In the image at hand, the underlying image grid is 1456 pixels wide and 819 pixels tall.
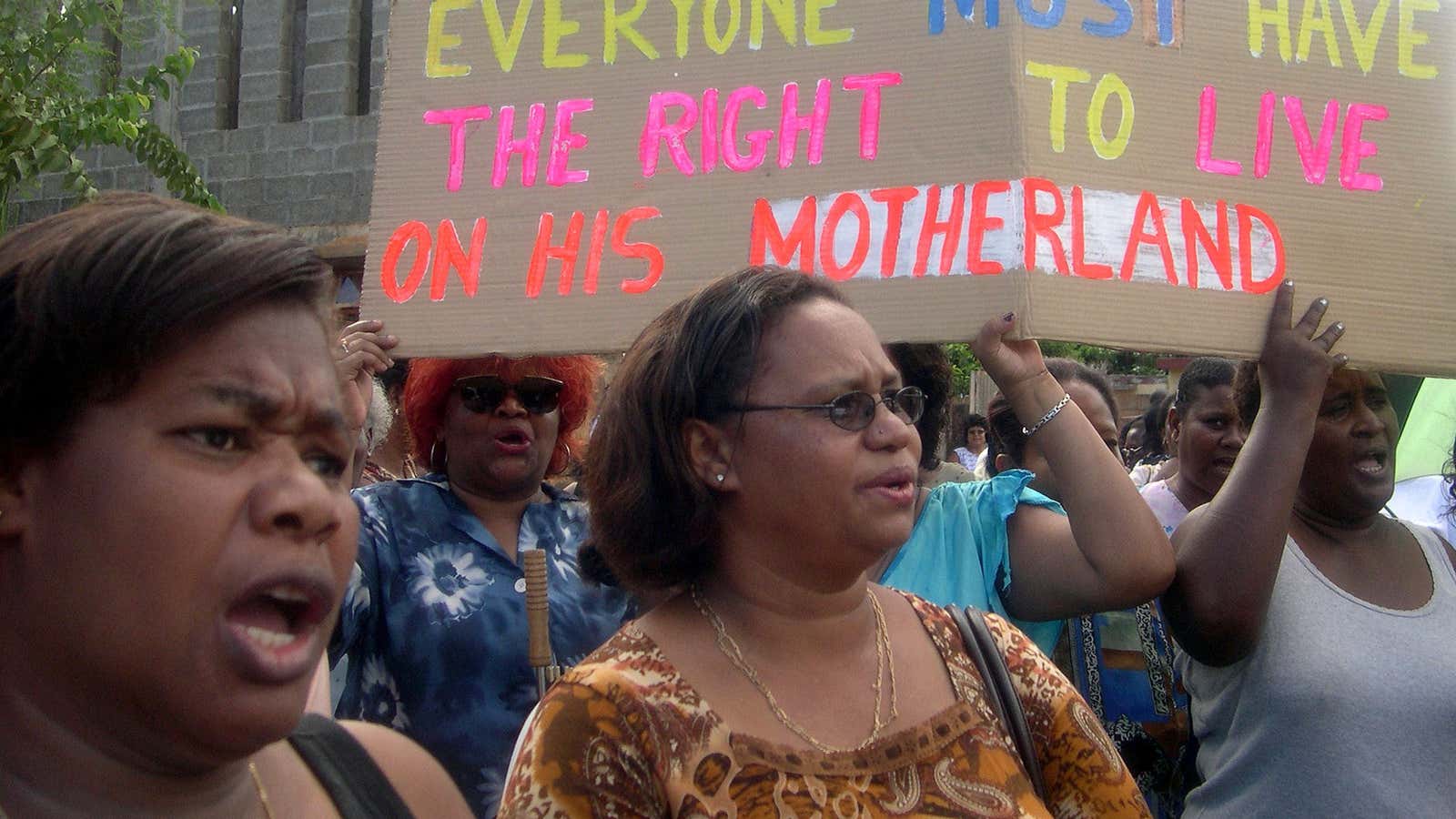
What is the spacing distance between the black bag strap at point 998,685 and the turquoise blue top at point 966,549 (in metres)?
0.51

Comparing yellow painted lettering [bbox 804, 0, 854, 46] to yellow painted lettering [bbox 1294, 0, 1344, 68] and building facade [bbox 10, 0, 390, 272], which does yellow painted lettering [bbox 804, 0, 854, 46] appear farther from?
building facade [bbox 10, 0, 390, 272]

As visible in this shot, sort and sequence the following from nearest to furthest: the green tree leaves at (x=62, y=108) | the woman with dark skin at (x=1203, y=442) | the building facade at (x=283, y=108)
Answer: the woman with dark skin at (x=1203, y=442) → the green tree leaves at (x=62, y=108) → the building facade at (x=283, y=108)

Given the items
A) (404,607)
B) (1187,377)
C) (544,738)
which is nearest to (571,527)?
(404,607)

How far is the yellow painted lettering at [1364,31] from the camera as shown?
2.59 meters

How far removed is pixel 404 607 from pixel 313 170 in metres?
8.87

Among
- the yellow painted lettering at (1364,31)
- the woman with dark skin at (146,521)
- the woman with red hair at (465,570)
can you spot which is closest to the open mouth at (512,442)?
the woman with red hair at (465,570)

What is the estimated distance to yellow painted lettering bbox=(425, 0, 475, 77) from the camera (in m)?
2.71

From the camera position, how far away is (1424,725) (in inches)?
91.6

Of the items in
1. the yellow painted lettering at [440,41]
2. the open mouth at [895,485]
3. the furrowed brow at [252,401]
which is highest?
the yellow painted lettering at [440,41]

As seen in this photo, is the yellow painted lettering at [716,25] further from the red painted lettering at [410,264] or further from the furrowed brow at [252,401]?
the furrowed brow at [252,401]

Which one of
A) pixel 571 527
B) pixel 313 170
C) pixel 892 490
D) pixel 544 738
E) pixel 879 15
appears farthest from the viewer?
pixel 313 170

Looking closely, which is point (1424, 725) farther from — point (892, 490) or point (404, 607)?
point (404, 607)

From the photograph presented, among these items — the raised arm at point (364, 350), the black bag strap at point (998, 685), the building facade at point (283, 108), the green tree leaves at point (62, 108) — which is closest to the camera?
the black bag strap at point (998, 685)

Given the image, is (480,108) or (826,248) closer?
(826,248)
